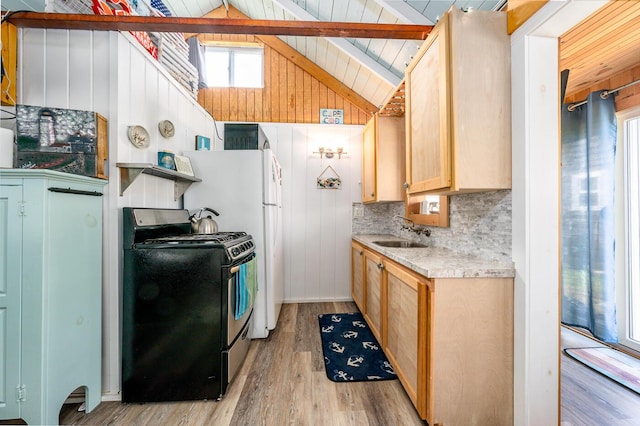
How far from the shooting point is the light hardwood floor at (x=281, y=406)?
4.94ft

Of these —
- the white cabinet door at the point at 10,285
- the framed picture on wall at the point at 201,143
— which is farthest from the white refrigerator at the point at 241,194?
the white cabinet door at the point at 10,285

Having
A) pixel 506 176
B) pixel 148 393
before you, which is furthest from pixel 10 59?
pixel 506 176

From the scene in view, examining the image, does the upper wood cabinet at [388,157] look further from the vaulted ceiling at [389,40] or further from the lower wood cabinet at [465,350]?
the lower wood cabinet at [465,350]

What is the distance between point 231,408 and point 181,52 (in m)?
2.93

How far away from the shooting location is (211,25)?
170 centimetres

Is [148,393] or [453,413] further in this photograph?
[148,393]

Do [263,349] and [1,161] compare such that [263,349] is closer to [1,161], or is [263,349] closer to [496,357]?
[496,357]

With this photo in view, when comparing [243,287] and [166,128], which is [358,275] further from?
[166,128]

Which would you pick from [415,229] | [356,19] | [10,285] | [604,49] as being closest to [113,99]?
[10,285]

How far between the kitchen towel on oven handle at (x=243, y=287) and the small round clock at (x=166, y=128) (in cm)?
124

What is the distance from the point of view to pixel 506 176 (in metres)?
1.43

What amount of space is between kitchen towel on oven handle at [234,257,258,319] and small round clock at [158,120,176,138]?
1241mm

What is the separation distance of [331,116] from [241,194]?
6.47 ft

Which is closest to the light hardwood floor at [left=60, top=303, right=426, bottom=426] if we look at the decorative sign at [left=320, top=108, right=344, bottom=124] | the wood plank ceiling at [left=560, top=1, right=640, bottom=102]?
the wood plank ceiling at [left=560, top=1, right=640, bottom=102]
